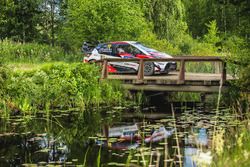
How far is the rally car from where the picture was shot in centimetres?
1863

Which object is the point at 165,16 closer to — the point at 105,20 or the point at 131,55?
the point at 105,20

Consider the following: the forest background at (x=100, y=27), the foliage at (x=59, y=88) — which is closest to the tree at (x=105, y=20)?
the forest background at (x=100, y=27)

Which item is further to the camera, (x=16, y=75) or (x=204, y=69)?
(x=204, y=69)

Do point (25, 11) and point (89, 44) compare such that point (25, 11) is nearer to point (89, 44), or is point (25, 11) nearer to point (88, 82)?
point (89, 44)

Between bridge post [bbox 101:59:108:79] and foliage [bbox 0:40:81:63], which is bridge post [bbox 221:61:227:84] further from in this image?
foliage [bbox 0:40:81:63]

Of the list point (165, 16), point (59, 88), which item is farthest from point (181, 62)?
point (165, 16)

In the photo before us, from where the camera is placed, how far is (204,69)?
21.5 meters

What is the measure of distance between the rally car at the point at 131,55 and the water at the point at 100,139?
3.63 meters

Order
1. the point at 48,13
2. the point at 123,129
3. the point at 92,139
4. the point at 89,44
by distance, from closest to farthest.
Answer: the point at 92,139, the point at 123,129, the point at 89,44, the point at 48,13

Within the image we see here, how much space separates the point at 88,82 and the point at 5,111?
11.3ft

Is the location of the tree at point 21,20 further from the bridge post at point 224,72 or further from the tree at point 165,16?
the bridge post at point 224,72

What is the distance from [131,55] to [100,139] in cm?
863

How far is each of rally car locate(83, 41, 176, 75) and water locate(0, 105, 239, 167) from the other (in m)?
3.63

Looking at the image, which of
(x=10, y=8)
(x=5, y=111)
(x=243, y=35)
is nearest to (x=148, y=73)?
(x=243, y=35)
